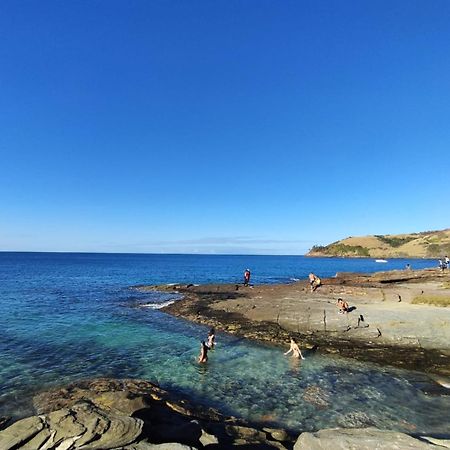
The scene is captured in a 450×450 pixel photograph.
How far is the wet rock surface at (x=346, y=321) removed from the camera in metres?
25.5

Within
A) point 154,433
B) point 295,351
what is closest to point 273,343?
point 295,351

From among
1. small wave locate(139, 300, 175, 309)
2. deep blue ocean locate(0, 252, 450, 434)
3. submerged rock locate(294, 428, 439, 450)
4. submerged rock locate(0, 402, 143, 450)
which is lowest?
deep blue ocean locate(0, 252, 450, 434)

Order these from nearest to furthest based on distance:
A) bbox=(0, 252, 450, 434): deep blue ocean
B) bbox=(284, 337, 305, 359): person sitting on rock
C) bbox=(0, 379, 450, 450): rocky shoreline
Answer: bbox=(0, 379, 450, 450): rocky shoreline, bbox=(0, 252, 450, 434): deep blue ocean, bbox=(284, 337, 305, 359): person sitting on rock

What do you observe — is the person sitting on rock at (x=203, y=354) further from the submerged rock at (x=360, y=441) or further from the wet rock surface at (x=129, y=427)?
the submerged rock at (x=360, y=441)

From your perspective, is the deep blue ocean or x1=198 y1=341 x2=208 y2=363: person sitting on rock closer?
the deep blue ocean

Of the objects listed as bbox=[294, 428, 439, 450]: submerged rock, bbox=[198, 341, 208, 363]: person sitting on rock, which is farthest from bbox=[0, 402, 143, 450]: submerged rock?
bbox=[198, 341, 208, 363]: person sitting on rock

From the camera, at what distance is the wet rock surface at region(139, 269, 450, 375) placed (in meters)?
25.5

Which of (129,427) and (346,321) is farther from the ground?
(129,427)

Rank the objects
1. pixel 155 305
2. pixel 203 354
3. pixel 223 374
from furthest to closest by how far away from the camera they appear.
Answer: pixel 155 305 → pixel 203 354 → pixel 223 374

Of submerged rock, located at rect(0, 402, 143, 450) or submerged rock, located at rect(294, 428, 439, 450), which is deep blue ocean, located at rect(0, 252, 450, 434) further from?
submerged rock, located at rect(0, 402, 143, 450)

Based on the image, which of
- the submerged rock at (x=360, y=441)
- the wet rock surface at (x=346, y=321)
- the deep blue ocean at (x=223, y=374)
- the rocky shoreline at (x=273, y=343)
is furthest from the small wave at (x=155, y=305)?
the submerged rock at (x=360, y=441)

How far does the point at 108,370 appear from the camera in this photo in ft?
72.5

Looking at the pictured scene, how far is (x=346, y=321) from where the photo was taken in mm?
30203

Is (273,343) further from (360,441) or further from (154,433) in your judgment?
(154,433)
